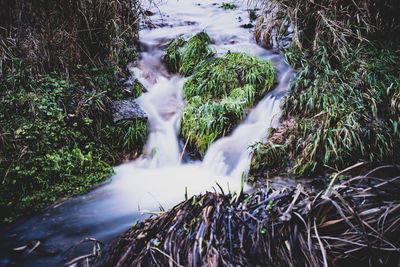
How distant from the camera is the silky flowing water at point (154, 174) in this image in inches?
86.8

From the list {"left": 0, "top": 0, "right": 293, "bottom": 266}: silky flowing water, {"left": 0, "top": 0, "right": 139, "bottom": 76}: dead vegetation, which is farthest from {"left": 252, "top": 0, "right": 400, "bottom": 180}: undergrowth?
{"left": 0, "top": 0, "right": 139, "bottom": 76}: dead vegetation

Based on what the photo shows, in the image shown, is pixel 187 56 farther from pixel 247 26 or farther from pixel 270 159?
pixel 270 159

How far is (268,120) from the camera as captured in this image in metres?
3.83

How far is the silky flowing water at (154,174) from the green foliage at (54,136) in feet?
0.74

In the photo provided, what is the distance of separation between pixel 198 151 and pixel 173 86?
1.79m

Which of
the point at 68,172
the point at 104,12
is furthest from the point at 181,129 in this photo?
the point at 104,12

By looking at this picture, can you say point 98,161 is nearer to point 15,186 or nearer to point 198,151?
point 15,186

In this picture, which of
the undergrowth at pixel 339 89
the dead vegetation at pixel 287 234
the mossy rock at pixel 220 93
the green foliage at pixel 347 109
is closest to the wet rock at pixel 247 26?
the undergrowth at pixel 339 89

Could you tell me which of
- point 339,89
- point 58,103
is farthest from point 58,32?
point 339,89

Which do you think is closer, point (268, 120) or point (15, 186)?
point (15, 186)

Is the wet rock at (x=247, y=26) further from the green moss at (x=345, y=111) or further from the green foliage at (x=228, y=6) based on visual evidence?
the green moss at (x=345, y=111)

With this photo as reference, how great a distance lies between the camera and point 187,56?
17.1ft

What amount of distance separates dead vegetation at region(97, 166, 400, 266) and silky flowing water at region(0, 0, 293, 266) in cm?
33

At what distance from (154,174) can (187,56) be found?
285 cm
